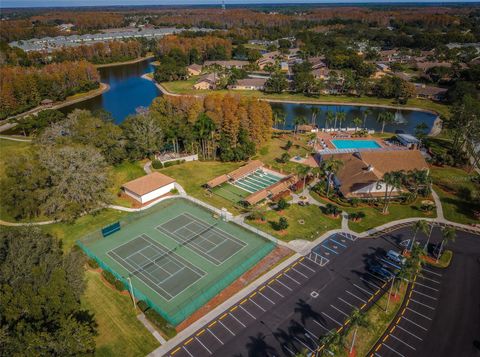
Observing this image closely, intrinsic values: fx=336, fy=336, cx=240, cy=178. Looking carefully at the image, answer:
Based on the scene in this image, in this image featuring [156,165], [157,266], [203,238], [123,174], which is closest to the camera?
[157,266]

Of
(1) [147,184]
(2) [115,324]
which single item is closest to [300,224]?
(1) [147,184]

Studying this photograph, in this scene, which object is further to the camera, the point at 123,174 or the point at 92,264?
the point at 123,174

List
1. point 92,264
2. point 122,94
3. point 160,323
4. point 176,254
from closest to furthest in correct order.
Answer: point 160,323, point 92,264, point 176,254, point 122,94

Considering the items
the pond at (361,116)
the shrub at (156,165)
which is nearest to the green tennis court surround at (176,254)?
the shrub at (156,165)

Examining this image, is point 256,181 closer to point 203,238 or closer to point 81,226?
point 203,238

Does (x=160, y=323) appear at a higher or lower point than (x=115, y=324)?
higher

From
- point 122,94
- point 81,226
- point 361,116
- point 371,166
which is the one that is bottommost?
point 361,116

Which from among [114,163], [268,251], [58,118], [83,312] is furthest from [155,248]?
[58,118]

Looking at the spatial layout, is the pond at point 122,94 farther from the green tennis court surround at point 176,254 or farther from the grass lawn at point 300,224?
the grass lawn at point 300,224
